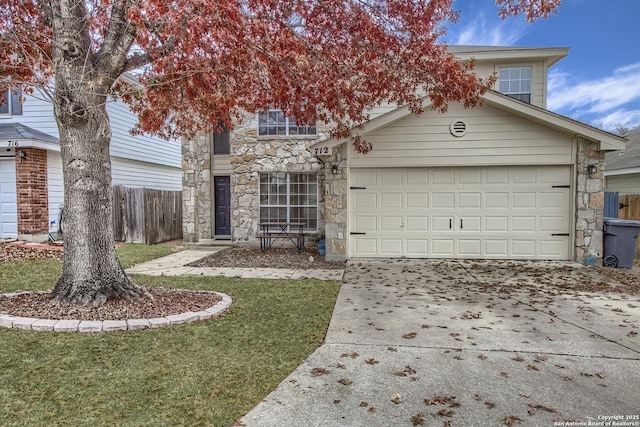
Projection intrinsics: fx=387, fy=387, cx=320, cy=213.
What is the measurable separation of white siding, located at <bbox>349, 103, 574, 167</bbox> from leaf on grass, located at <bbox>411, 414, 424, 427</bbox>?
692 cm

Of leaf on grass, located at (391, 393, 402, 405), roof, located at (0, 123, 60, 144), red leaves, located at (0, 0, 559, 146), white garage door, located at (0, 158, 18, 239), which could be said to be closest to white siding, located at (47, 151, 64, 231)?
roof, located at (0, 123, 60, 144)

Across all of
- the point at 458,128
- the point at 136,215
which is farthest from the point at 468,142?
the point at 136,215

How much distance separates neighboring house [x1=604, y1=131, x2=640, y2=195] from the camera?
45.2 ft

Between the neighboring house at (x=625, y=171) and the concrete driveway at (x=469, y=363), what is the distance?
33.7ft

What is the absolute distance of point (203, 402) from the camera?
276 cm

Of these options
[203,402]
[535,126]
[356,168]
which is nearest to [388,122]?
[356,168]

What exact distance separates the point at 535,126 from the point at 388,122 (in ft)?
10.8

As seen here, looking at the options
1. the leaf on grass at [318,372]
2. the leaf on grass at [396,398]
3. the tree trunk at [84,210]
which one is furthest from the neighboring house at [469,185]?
the leaf on grass at [396,398]

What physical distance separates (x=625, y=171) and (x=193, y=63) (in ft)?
50.1

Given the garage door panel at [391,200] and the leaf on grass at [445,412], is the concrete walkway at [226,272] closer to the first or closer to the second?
the garage door panel at [391,200]

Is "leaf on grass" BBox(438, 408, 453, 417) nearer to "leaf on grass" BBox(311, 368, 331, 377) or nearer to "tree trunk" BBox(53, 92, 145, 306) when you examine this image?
"leaf on grass" BBox(311, 368, 331, 377)

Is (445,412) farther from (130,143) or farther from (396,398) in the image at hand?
(130,143)

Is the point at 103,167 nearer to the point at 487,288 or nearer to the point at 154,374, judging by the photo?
the point at 154,374

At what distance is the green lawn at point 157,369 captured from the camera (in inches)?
102
